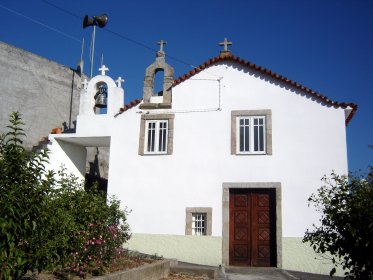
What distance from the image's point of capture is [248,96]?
45.2ft

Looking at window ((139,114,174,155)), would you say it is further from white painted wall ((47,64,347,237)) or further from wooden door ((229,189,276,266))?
wooden door ((229,189,276,266))

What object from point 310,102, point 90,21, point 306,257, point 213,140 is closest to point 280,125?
point 310,102

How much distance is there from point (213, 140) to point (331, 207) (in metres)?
7.68

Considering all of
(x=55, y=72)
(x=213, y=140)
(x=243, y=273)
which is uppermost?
(x=55, y=72)

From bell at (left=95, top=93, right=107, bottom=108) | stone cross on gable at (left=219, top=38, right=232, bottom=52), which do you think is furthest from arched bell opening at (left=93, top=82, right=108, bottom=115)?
stone cross on gable at (left=219, top=38, right=232, bottom=52)

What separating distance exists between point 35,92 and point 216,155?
8.12m

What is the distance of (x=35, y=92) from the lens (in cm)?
1677

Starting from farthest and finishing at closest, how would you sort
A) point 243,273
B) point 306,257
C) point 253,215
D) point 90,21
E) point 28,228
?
point 90,21, point 253,215, point 306,257, point 243,273, point 28,228

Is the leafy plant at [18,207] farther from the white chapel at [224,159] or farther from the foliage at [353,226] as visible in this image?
the white chapel at [224,159]

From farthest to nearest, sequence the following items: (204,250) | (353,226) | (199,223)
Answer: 1. (199,223)
2. (204,250)
3. (353,226)

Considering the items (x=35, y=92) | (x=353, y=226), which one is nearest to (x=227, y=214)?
Result: (x=353, y=226)

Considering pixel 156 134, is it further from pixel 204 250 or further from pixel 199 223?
pixel 204 250

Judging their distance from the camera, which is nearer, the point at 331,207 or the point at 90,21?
the point at 331,207

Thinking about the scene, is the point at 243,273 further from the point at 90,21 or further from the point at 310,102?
the point at 90,21
